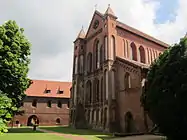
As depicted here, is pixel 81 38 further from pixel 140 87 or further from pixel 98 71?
pixel 140 87

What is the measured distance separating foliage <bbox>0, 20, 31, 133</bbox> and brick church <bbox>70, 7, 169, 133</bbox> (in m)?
13.2

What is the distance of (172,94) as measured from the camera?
17.5 m

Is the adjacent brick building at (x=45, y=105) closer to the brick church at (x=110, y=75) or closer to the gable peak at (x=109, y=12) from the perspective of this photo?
the brick church at (x=110, y=75)

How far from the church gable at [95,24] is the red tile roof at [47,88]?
20.1 meters

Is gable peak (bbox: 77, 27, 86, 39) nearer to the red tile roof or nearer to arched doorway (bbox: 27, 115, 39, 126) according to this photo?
the red tile roof

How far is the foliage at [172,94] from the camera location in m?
16.8

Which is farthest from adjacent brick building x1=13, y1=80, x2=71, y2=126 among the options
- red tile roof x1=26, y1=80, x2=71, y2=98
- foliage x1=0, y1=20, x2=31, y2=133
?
foliage x1=0, y1=20, x2=31, y2=133

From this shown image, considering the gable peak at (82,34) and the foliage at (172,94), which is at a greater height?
the gable peak at (82,34)

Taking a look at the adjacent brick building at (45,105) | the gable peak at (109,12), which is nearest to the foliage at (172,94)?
the gable peak at (109,12)

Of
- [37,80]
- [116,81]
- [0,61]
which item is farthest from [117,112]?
[37,80]

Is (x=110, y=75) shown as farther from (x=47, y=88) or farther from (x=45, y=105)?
(x=47, y=88)

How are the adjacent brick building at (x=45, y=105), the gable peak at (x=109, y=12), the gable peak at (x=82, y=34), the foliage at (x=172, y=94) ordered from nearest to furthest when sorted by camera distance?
the foliage at (x=172, y=94) < the gable peak at (x=109, y=12) < the gable peak at (x=82, y=34) < the adjacent brick building at (x=45, y=105)

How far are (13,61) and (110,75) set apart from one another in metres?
15.8

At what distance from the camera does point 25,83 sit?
26266 millimetres
